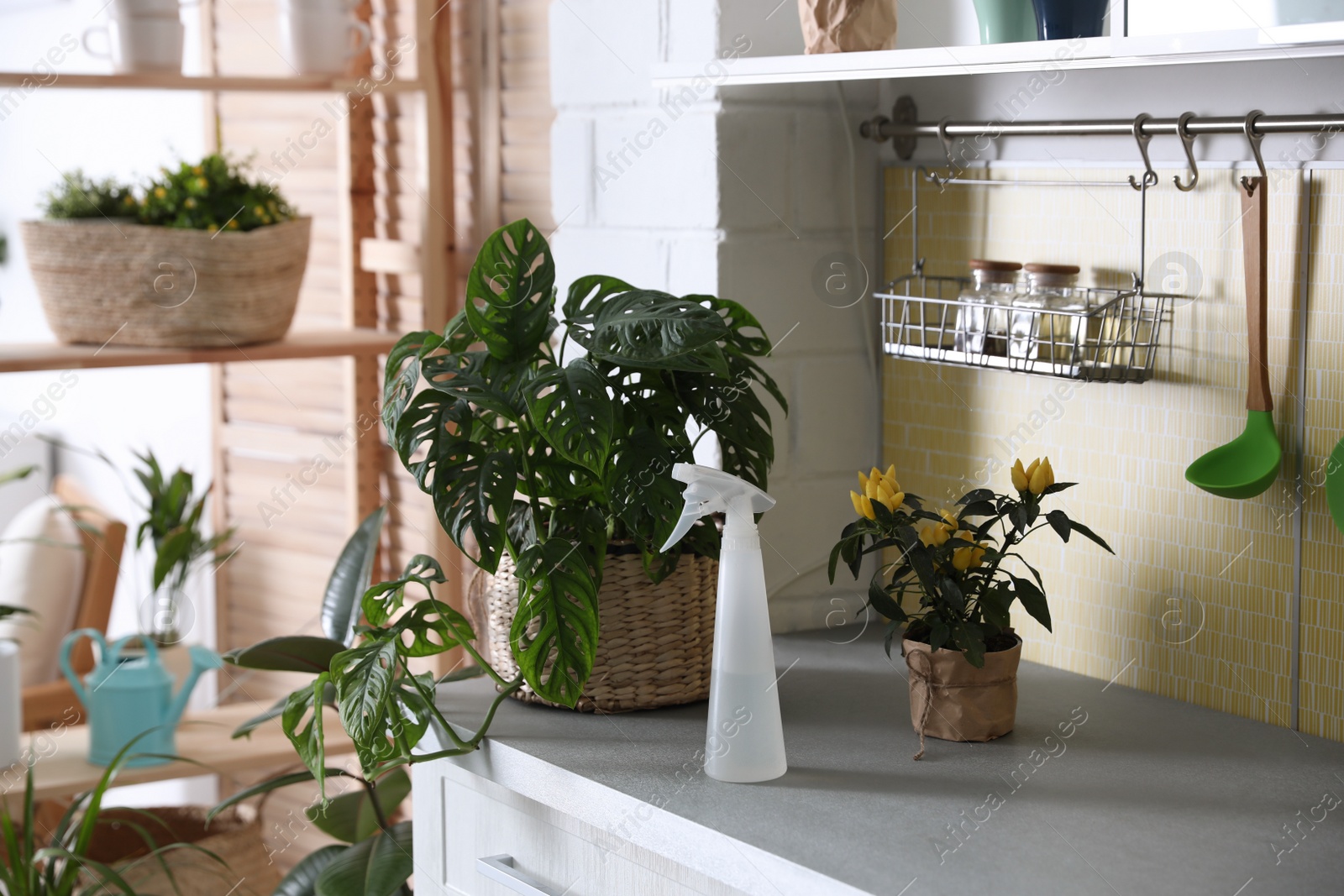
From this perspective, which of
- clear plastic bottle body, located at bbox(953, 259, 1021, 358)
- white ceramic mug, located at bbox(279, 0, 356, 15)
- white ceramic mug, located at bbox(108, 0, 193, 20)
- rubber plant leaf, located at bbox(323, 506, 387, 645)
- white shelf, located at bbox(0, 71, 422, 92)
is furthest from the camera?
white ceramic mug, located at bbox(279, 0, 356, 15)

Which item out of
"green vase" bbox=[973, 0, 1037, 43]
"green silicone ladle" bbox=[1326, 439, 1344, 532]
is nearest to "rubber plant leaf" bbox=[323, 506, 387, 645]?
"green vase" bbox=[973, 0, 1037, 43]

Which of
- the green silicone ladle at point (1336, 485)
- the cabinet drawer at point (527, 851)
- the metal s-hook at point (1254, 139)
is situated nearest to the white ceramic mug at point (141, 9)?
the cabinet drawer at point (527, 851)

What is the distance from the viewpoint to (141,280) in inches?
73.2

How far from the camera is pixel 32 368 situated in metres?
1.80

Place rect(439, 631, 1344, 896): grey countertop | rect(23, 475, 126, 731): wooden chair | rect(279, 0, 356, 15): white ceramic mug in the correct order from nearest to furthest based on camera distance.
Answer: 1. rect(439, 631, 1344, 896): grey countertop
2. rect(279, 0, 356, 15): white ceramic mug
3. rect(23, 475, 126, 731): wooden chair

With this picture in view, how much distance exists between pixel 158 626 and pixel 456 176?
1247mm

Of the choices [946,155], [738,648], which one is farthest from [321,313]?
[738,648]

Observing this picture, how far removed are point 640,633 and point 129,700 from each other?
116cm

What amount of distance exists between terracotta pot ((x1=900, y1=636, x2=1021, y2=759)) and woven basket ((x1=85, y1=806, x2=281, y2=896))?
1.20m

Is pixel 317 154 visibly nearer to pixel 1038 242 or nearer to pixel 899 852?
pixel 1038 242

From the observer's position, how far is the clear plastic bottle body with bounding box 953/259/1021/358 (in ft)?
4.26

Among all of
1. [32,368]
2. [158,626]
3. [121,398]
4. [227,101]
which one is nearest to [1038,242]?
[32,368]

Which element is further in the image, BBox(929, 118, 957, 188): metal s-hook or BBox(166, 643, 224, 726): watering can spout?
BBox(166, 643, 224, 726): watering can spout

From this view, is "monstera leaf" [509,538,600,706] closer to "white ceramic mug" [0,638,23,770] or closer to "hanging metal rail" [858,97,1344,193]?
"hanging metal rail" [858,97,1344,193]
